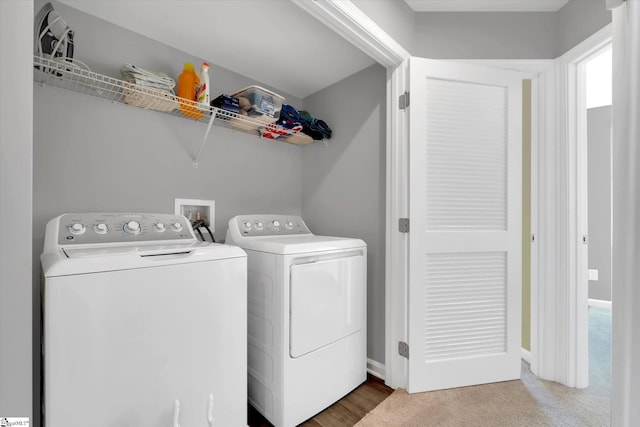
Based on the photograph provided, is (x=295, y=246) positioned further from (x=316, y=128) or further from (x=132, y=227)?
(x=316, y=128)

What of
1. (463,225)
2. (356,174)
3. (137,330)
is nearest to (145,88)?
(137,330)

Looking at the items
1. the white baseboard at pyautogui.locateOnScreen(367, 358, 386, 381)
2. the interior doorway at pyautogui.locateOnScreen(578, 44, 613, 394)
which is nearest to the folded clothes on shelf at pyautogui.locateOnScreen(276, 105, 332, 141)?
the white baseboard at pyautogui.locateOnScreen(367, 358, 386, 381)

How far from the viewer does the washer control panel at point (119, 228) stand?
1180 mm

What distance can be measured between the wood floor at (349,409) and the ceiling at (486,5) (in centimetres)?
241

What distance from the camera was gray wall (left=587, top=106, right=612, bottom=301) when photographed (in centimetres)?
322

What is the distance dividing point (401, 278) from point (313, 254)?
607 mm

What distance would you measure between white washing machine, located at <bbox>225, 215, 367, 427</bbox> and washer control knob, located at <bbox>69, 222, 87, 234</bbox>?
28.2 inches

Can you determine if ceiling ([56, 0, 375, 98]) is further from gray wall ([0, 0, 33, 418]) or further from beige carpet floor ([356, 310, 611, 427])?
beige carpet floor ([356, 310, 611, 427])

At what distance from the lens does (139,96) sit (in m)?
1.44

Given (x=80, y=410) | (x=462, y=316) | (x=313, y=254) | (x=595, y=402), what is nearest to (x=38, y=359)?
(x=80, y=410)

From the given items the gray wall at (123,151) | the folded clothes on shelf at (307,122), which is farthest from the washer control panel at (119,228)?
the folded clothes on shelf at (307,122)

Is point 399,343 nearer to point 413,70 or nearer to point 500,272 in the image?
point 500,272

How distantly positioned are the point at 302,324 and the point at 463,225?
1.14 meters

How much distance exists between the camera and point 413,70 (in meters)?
1.65
